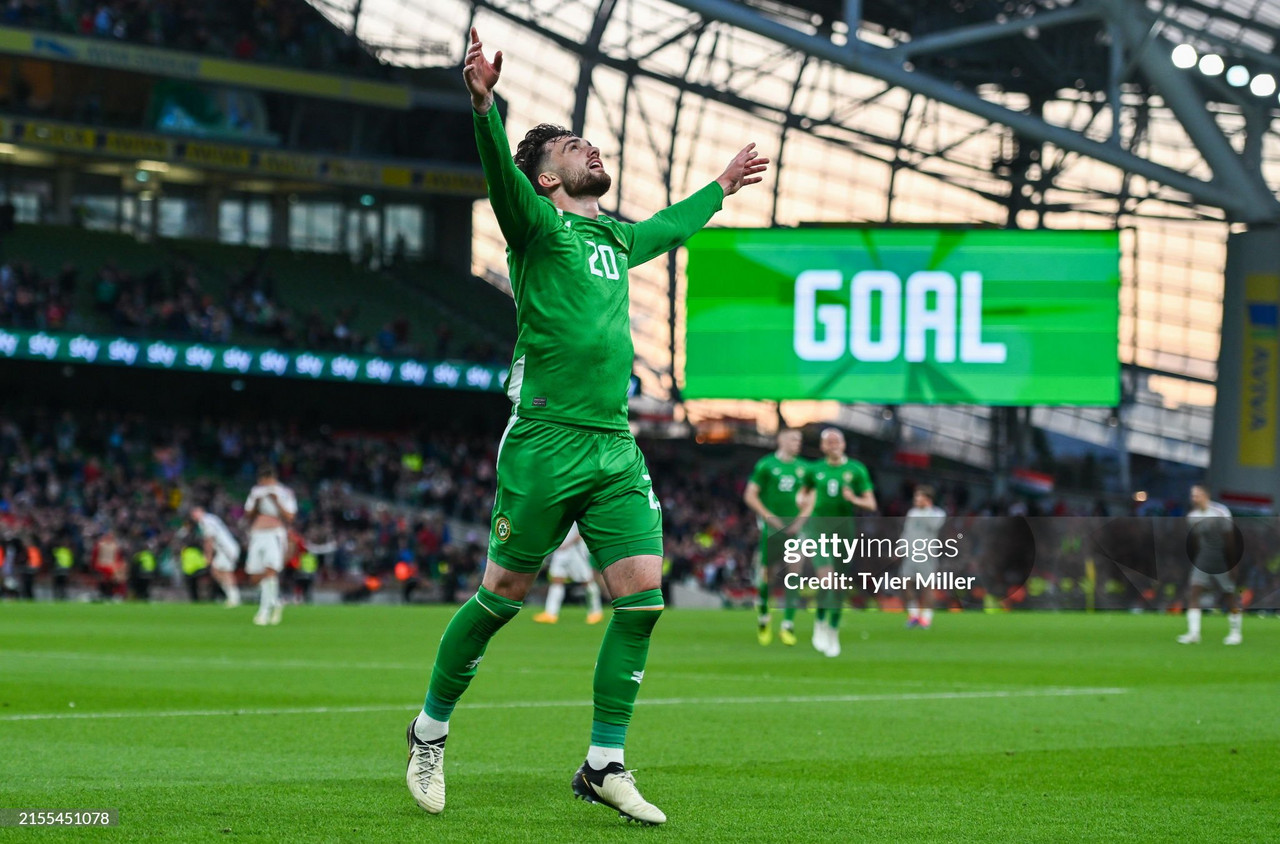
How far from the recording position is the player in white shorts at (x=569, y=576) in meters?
24.0

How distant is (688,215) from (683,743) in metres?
2.99

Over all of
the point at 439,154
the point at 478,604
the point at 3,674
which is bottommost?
the point at 3,674

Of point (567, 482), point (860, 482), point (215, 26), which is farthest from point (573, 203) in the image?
point (215, 26)

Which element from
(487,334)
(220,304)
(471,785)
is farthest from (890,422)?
(471,785)

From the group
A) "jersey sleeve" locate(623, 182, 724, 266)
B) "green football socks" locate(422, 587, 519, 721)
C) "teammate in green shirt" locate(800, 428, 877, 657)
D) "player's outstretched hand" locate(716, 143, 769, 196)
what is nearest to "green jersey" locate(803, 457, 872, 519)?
"teammate in green shirt" locate(800, 428, 877, 657)

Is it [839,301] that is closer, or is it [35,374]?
[839,301]

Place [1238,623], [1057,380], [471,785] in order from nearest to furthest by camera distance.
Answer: [471,785] < [1238,623] < [1057,380]

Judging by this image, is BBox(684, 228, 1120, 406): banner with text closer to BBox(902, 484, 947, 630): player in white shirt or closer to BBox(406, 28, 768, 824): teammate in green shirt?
BBox(902, 484, 947, 630): player in white shirt

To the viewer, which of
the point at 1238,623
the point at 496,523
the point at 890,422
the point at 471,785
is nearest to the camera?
the point at 496,523

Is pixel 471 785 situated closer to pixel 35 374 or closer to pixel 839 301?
pixel 839 301

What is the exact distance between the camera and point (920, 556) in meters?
25.3

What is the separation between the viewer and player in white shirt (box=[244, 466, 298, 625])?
22.0 metres

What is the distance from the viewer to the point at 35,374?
148 ft

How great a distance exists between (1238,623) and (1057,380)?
7.63 metres
